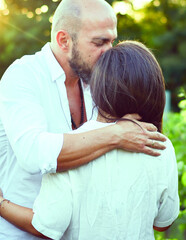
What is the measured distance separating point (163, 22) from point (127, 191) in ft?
111

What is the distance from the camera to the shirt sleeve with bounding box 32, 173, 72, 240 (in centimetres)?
207

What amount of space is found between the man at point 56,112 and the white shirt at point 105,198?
67 mm

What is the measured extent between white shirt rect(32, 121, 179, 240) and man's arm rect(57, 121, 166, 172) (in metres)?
0.04

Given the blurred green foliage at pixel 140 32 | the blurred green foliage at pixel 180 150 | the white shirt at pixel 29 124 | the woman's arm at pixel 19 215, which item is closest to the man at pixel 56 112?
the white shirt at pixel 29 124

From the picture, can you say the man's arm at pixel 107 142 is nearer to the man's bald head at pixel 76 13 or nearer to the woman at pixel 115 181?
the woman at pixel 115 181

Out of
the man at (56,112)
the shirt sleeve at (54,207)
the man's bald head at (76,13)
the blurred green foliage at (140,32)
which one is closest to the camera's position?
the shirt sleeve at (54,207)

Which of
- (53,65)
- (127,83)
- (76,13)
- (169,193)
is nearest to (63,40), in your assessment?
(76,13)

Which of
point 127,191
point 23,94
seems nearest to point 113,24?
point 23,94

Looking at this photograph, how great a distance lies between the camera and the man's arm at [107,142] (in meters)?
2.15

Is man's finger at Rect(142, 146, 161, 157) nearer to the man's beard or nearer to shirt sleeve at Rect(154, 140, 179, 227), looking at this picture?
shirt sleeve at Rect(154, 140, 179, 227)

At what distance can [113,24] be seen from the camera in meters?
3.13

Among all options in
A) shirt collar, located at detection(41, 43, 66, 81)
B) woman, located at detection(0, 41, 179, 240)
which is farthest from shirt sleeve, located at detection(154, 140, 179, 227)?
shirt collar, located at detection(41, 43, 66, 81)

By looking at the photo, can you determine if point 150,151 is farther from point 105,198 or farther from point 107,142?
point 105,198

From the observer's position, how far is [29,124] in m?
2.35
